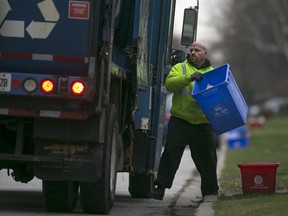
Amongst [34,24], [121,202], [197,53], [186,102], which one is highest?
[34,24]

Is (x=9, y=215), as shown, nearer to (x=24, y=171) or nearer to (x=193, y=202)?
(x=24, y=171)

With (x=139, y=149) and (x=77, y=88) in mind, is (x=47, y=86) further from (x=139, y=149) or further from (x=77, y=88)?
(x=139, y=149)

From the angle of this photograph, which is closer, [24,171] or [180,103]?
[24,171]

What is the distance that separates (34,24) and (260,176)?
380 cm

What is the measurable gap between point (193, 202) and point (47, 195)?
3.01 metres

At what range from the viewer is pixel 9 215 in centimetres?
1055

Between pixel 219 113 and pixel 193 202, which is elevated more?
pixel 219 113

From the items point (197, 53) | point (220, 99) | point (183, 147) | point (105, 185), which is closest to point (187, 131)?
point (183, 147)

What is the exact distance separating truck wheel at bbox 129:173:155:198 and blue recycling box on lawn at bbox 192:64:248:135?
1.85 meters

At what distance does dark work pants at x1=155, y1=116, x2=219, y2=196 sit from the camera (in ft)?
41.0

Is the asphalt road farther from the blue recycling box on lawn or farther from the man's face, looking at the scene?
the man's face

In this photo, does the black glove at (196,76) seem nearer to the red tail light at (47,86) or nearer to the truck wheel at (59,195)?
the truck wheel at (59,195)

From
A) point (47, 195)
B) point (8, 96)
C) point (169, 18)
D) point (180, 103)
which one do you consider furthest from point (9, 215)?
point (169, 18)

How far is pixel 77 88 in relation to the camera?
9914 millimetres
